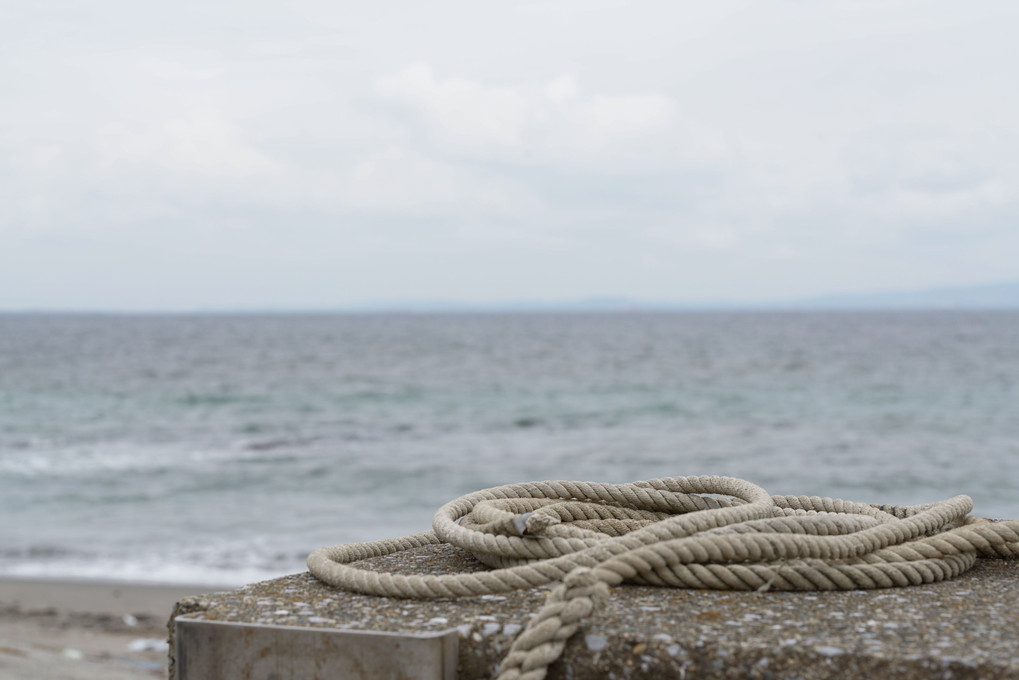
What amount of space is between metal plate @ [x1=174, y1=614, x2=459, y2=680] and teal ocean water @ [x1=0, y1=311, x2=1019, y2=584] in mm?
6496

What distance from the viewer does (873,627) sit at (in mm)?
1413

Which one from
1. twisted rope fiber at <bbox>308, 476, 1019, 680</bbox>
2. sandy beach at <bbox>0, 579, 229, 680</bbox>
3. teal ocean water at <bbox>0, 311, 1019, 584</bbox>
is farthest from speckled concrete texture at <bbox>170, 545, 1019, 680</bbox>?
teal ocean water at <bbox>0, 311, 1019, 584</bbox>

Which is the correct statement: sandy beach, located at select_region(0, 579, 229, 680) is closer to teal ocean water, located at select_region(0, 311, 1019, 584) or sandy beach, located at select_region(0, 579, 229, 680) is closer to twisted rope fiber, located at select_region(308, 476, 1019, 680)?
teal ocean water, located at select_region(0, 311, 1019, 584)

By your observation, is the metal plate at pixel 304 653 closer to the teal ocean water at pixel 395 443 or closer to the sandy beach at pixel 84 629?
the sandy beach at pixel 84 629

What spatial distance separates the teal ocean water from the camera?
31.2 feet

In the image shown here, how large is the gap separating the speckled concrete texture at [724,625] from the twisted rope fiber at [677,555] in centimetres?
3

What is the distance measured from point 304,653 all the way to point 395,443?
14224mm

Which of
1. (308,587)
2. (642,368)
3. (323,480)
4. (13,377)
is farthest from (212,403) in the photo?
→ (308,587)

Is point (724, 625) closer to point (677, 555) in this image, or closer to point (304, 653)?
point (677, 555)

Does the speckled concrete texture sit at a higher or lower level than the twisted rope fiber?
lower

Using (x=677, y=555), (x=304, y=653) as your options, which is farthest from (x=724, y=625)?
(x=304, y=653)

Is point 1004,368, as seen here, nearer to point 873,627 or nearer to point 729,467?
point 729,467

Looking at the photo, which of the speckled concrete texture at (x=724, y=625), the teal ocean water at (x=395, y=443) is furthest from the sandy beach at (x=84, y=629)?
the speckled concrete texture at (x=724, y=625)

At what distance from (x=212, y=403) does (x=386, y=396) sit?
15.0 ft
